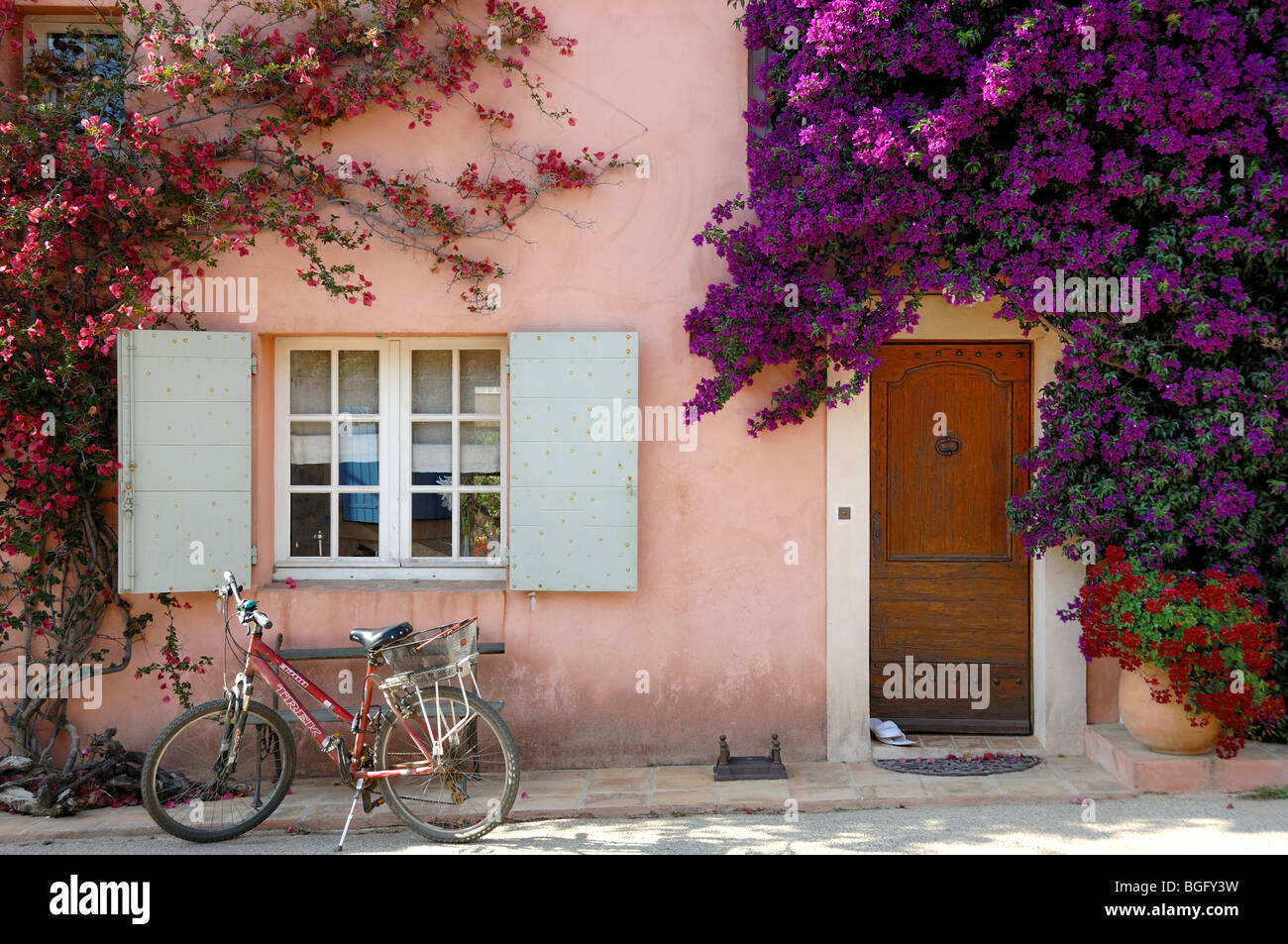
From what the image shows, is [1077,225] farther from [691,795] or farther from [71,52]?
[71,52]

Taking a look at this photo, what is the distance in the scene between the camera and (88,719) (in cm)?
581

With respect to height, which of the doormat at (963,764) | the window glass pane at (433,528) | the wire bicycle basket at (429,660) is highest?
the window glass pane at (433,528)

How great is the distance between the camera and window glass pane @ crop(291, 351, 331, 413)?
6.05m

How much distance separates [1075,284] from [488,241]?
128 inches

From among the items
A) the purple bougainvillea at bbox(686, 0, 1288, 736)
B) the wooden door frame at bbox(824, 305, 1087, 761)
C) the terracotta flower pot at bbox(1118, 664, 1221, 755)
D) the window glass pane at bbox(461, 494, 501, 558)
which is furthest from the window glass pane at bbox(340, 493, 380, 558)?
the terracotta flower pot at bbox(1118, 664, 1221, 755)

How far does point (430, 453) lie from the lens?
607 cm

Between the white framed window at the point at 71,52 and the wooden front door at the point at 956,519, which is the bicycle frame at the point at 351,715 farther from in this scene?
the white framed window at the point at 71,52

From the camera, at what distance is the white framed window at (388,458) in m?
6.02

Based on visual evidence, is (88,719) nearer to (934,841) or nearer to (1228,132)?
(934,841)

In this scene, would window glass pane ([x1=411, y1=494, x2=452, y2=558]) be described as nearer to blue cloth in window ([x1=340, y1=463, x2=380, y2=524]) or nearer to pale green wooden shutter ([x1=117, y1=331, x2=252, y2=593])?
blue cloth in window ([x1=340, y1=463, x2=380, y2=524])

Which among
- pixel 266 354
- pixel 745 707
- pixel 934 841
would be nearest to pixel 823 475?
pixel 745 707

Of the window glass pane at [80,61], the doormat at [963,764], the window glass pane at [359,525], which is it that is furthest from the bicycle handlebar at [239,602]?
the doormat at [963,764]

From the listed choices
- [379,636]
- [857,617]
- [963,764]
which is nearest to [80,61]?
[379,636]

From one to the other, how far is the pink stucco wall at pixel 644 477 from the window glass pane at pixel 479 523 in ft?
1.24
